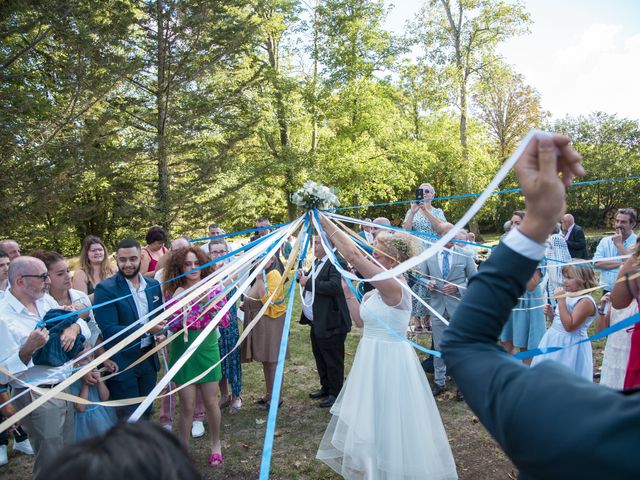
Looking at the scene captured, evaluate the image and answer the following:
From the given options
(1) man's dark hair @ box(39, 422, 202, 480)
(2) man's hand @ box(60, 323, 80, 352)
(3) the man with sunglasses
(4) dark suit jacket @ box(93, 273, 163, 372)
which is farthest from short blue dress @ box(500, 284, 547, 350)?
(1) man's dark hair @ box(39, 422, 202, 480)

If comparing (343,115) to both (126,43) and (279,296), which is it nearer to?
(126,43)

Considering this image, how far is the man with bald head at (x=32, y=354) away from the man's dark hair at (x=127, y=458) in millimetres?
2846

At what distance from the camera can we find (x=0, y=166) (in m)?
9.30

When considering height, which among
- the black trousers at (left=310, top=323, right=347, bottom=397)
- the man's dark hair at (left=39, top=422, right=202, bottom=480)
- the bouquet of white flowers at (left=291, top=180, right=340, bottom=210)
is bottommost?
the black trousers at (left=310, top=323, right=347, bottom=397)

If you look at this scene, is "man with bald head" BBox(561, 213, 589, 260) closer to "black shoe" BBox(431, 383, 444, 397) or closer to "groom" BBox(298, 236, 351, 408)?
"black shoe" BBox(431, 383, 444, 397)

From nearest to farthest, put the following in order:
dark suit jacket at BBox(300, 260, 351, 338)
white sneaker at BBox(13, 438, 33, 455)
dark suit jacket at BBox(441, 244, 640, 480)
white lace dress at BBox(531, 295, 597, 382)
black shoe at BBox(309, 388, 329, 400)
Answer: dark suit jacket at BBox(441, 244, 640, 480), white lace dress at BBox(531, 295, 597, 382), white sneaker at BBox(13, 438, 33, 455), dark suit jacket at BBox(300, 260, 351, 338), black shoe at BBox(309, 388, 329, 400)

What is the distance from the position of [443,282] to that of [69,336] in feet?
14.7

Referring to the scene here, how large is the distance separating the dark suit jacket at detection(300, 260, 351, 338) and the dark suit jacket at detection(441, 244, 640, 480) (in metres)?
4.46

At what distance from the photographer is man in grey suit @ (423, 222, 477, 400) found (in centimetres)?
570

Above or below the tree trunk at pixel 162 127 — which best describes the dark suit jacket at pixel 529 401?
below

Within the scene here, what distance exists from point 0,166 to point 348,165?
13855mm

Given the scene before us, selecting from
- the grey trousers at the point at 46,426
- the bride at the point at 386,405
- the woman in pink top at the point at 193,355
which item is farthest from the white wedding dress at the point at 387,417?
the grey trousers at the point at 46,426

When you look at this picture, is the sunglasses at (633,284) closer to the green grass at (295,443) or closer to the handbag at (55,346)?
the green grass at (295,443)

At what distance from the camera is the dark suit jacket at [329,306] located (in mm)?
5574
